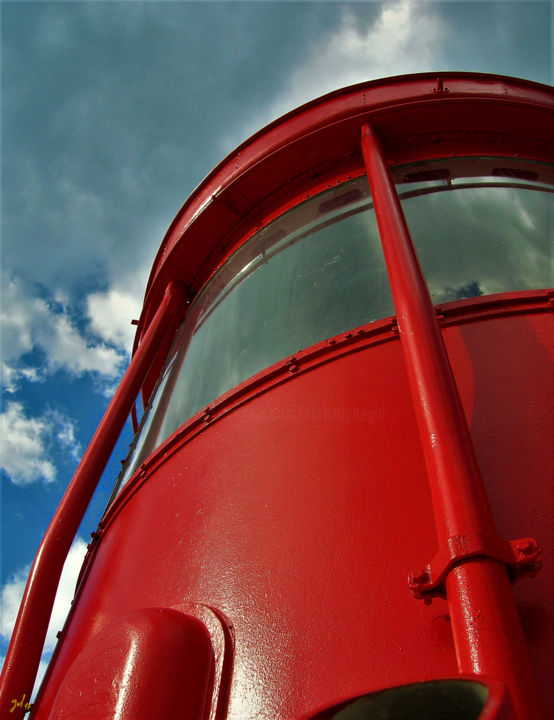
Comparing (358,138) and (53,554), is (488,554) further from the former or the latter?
(358,138)

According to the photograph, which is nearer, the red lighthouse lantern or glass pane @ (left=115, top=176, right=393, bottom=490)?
the red lighthouse lantern

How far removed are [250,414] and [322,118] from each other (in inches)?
72.6

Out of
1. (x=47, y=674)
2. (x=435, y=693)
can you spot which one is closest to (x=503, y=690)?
(x=435, y=693)

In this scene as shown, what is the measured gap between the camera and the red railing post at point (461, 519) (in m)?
1.14

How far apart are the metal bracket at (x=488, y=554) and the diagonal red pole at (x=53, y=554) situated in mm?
1532

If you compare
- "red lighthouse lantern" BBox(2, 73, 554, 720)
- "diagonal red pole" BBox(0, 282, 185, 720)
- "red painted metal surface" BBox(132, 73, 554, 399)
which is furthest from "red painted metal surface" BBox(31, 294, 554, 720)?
"red painted metal surface" BBox(132, 73, 554, 399)

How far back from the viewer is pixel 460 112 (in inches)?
124

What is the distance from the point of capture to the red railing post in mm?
1144

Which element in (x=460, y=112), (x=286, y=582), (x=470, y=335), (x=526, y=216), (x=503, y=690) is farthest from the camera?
(x=460, y=112)

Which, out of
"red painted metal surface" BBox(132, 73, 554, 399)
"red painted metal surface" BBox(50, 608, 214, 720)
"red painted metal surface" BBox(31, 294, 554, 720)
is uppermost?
"red painted metal surface" BBox(132, 73, 554, 399)

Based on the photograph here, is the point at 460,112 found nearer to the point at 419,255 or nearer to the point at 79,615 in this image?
the point at 419,255
